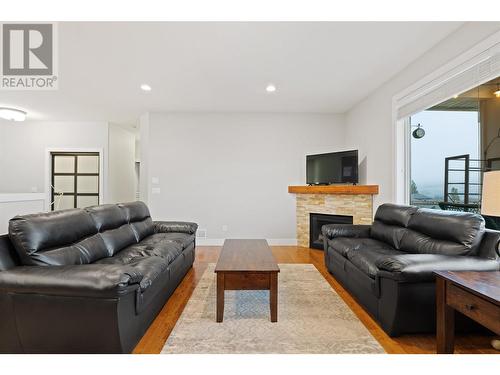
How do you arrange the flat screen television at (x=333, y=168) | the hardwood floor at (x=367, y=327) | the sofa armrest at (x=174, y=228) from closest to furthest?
the hardwood floor at (x=367, y=327), the sofa armrest at (x=174, y=228), the flat screen television at (x=333, y=168)

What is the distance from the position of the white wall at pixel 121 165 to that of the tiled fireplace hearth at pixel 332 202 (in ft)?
14.1

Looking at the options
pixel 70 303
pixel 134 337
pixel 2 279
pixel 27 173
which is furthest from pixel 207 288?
pixel 27 173

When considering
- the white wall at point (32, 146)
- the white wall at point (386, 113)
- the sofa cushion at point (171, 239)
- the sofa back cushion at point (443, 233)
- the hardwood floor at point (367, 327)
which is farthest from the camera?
the white wall at point (32, 146)

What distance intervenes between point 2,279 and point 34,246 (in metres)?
0.28

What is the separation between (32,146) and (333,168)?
664cm

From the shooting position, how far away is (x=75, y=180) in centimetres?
629

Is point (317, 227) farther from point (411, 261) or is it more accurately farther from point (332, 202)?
point (411, 261)

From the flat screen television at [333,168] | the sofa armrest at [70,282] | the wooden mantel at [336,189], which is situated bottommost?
the sofa armrest at [70,282]

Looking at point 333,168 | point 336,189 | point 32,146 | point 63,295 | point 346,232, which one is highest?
point 32,146

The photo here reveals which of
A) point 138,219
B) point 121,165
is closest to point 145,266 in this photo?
point 138,219

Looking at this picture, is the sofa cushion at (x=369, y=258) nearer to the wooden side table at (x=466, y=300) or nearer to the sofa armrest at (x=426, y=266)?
the sofa armrest at (x=426, y=266)

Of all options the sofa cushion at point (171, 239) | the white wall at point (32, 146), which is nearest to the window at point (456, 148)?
the sofa cushion at point (171, 239)

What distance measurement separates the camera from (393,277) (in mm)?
1942

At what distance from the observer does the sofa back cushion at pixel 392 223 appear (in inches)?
114
